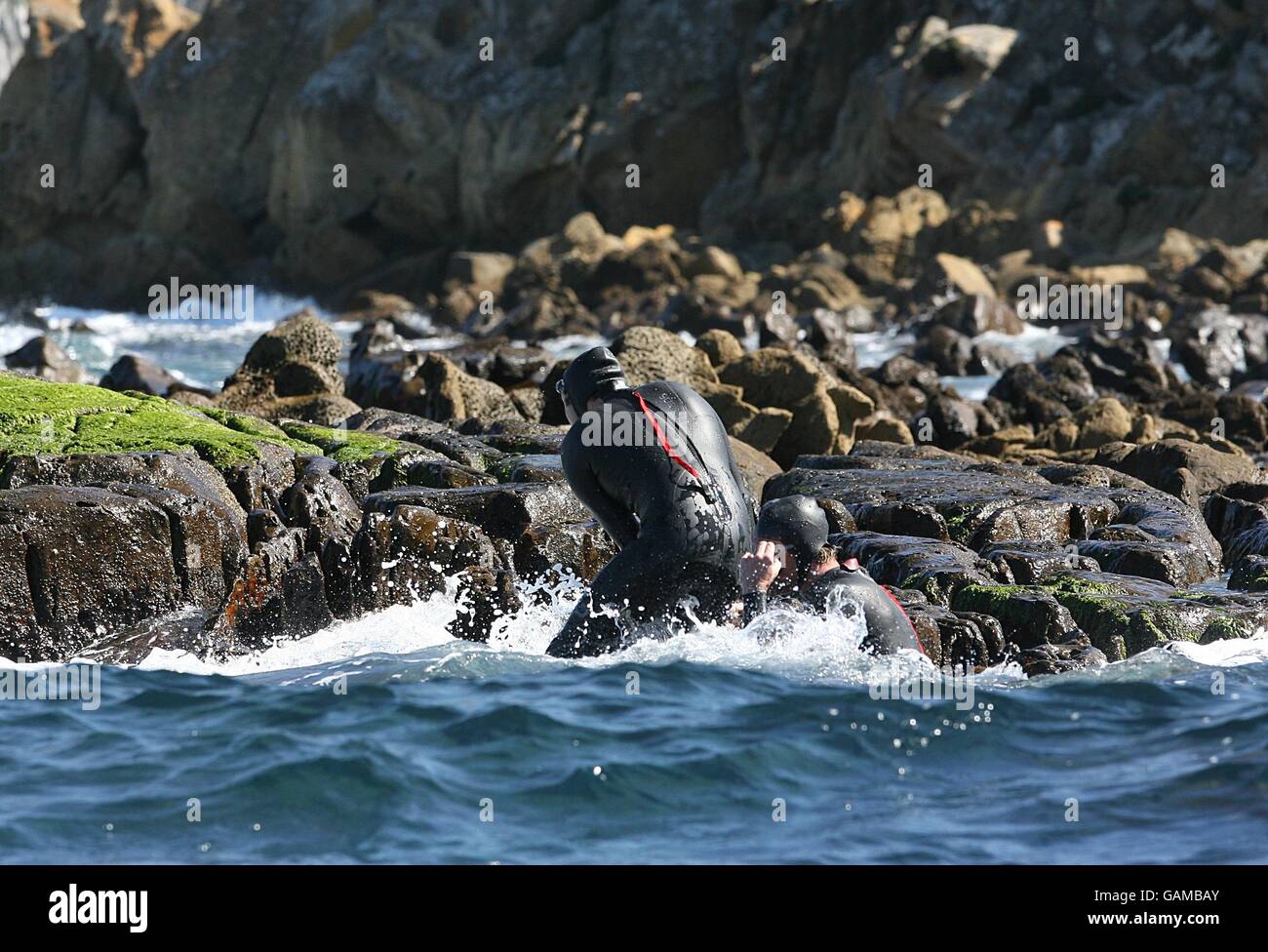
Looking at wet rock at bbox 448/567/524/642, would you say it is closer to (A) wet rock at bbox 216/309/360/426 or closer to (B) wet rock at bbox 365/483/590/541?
(B) wet rock at bbox 365/483/590/541

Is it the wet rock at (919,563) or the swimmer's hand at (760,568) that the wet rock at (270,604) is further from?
the wet rock at (919,563)

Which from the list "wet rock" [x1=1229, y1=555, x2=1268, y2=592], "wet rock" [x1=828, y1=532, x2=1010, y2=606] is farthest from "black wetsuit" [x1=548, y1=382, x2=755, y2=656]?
"wet rock" [x1=1229, y1=555, x2=1268, y2=592]

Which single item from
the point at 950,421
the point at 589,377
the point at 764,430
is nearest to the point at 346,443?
the point at 589,377

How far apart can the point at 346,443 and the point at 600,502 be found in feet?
17.2

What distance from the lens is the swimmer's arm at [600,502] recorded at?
940 cm

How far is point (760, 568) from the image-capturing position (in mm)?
9023

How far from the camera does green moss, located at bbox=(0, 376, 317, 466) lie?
12180mm

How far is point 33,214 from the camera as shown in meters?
73.2

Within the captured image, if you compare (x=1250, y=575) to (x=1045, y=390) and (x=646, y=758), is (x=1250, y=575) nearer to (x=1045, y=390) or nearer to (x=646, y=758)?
(x=646, y=758)

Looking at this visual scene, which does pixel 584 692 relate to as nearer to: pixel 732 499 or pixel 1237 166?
pixel 732 499

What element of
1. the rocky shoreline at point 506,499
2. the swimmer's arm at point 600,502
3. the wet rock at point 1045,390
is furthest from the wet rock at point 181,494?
the wet rock at point 1045,390

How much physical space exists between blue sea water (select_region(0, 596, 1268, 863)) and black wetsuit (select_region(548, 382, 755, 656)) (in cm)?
22
